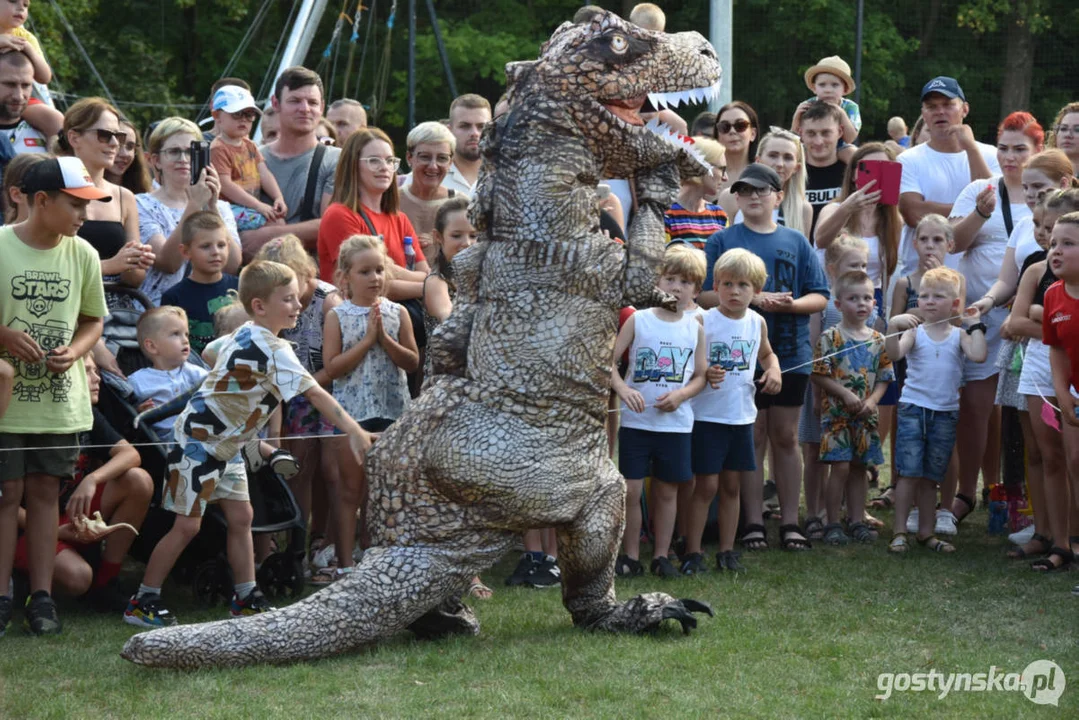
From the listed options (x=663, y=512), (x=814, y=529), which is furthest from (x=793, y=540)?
(x=663, y=512)

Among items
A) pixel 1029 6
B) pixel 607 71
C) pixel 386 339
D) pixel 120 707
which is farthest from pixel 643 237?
pixel 1029 6

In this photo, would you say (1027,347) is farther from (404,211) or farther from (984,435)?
(404,211)

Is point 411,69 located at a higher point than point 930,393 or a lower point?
higher

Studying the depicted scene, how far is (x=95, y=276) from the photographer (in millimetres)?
5805

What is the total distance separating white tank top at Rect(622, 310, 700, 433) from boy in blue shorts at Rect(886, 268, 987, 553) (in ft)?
4.65

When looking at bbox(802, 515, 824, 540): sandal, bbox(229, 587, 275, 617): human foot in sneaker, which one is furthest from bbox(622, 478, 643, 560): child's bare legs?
bbox(229, 587, 275, 617): human foot in sneaker

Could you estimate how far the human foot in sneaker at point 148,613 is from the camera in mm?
5852

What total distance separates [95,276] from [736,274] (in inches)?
116

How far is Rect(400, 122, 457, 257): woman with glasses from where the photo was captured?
290 inches

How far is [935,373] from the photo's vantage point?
7285mm

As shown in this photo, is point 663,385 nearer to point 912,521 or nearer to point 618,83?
point 618,83

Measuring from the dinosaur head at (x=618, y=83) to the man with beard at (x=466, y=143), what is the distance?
251 centimetres

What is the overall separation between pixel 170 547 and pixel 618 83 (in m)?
2.68

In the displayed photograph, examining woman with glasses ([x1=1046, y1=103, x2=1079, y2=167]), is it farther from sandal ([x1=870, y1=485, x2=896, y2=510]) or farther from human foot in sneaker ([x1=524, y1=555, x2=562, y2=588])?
human foot in sneaker ([x1=524, y1=555, x2=562, y2=588])
